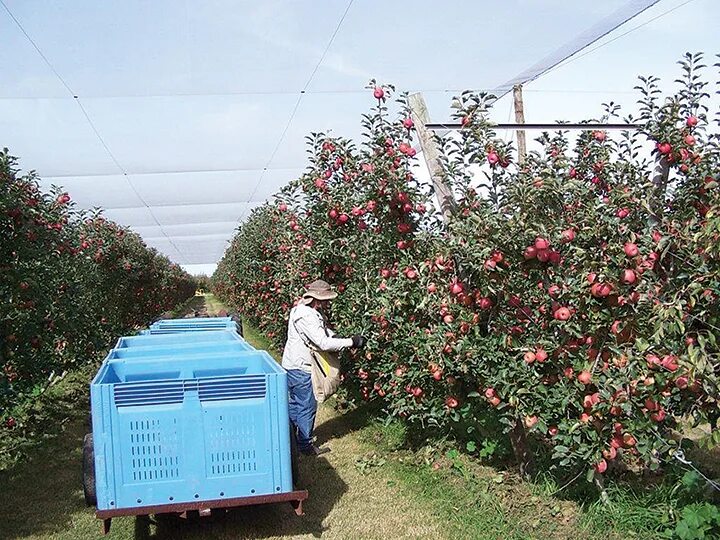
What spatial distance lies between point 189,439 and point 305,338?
2.39m

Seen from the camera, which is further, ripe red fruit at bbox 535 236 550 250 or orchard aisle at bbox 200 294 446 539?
orchard aisle at bbox 200 294 446 539

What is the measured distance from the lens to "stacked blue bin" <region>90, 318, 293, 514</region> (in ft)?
12.7

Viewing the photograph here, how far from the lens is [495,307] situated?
14.6ft

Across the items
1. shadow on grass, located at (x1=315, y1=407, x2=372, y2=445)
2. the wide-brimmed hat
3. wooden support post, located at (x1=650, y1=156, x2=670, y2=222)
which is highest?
wooden support post, located at (x1=650, y1=156, x2=670, y2=222)

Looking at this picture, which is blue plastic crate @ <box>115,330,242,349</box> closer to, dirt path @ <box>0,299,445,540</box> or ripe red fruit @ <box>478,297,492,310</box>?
dirt path @ <box>0,299,445,540</box>

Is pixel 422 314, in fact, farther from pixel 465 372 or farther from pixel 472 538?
pixel 472 538

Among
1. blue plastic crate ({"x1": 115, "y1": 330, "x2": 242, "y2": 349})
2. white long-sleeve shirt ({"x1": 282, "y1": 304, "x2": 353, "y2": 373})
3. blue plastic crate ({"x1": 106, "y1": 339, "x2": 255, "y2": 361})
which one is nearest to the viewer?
blue plastic crate ({"x1": 106, "y1": 339, "x2": 255, "y2": 361})

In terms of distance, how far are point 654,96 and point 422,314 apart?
7.16 feet

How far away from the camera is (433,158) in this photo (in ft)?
15.8

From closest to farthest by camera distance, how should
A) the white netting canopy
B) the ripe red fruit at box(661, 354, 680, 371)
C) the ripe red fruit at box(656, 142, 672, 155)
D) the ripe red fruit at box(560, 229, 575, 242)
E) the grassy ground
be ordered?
the ripe red fruit at box(661, 354, 680, 371) → the ripe red fruit at box(560, 229, 575, 242) → the ripe red fruit at box(656, 142, 672, 155) → the grassy ground → the white netting canopy

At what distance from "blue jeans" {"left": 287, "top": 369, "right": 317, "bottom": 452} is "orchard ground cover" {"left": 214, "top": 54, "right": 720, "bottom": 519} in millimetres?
927

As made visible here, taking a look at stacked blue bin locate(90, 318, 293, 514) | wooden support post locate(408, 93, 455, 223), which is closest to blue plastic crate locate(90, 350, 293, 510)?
stacked blue bin locate(90, 318, 293, 514)

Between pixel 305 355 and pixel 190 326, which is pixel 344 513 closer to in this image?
pixel 305 355

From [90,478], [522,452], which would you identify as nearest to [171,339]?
[90,478]
